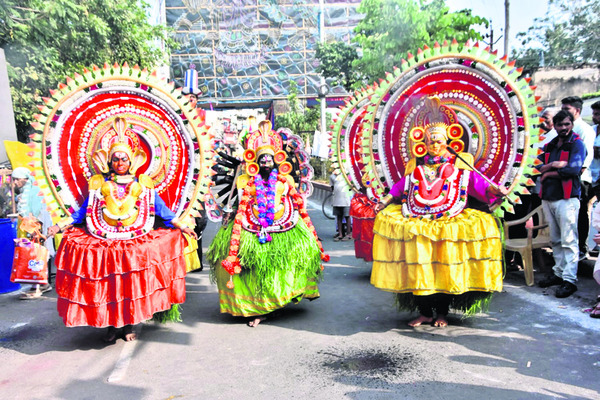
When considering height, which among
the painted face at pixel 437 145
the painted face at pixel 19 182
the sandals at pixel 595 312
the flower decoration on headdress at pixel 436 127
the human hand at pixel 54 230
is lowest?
the sandals at pixel 595 312

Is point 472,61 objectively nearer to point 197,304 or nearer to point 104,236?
point 104,236

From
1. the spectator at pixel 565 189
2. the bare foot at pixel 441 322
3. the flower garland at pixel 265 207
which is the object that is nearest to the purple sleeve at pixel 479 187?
the bare foot at pixel 441 322

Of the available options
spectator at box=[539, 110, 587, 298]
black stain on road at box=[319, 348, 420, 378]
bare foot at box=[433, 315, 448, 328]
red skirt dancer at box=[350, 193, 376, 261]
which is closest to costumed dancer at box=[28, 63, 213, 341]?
black stain on road at box=[319, 348, 420, 378]

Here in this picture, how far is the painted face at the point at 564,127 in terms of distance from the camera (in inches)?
208

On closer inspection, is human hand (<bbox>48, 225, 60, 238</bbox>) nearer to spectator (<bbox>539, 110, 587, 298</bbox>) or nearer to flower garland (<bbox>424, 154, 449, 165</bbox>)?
flower garland (<bbox>424, 154, 449, 165</bbox>)

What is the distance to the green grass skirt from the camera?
4820 millimetres

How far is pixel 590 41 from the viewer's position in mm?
26672

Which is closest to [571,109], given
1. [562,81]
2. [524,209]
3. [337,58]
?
[524,209]

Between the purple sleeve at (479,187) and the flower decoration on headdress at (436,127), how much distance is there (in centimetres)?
27

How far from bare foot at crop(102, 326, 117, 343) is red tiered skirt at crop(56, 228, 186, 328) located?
41cm

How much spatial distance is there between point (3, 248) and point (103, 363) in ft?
11.8

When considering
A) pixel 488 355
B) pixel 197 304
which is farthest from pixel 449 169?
pixel 197 304

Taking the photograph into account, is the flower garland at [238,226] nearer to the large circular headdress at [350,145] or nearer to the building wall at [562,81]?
the large circular headdress at [350,145]

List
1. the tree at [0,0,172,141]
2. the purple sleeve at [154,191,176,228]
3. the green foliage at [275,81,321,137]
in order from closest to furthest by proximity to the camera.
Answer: the purple sleeve at [154,191,176,228] < the tree at [0,0,172,141] < the green foliage at [275,81,321,137]
